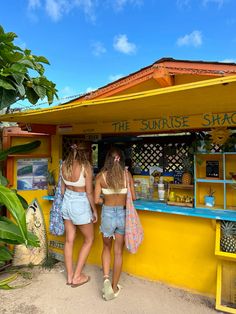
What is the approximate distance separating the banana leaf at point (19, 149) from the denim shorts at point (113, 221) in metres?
1.84

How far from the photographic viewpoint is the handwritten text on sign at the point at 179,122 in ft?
11.2

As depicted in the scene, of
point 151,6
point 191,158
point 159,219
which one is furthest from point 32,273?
point 151,6

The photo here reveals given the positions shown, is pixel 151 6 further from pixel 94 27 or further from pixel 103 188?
pixel 103 188

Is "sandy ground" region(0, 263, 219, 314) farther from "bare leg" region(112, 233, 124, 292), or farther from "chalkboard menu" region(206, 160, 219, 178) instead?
"chalkboard menu" region(206, 160, 219, 178)

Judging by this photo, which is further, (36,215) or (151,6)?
(151,6)

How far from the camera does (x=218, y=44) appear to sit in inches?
336

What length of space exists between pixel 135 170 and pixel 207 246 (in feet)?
6.32

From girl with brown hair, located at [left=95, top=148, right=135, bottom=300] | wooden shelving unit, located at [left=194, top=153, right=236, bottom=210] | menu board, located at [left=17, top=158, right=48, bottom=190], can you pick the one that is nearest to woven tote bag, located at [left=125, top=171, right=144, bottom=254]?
girl with brown hair, located at [left=95, top=148, right=135, bottom=300]

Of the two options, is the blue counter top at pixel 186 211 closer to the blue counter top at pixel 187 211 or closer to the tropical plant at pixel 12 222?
the blue counter top at pixel 187 211

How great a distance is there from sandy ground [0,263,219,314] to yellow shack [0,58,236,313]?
189 mm

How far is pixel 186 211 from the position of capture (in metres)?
3.47

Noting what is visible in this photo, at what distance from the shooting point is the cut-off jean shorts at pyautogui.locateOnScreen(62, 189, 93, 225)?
3670 mm

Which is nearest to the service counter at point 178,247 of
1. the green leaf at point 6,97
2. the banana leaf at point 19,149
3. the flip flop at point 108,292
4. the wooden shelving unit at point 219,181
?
the wooden shelving unit at point 219,181

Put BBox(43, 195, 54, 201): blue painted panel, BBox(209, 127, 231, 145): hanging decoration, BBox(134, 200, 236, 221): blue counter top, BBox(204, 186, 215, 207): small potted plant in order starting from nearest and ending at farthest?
BBox(134, 200, 236, 221): blue counter top
BBox(209, 127, 231, 145): hanging decoration
BBox(204, 186, 215, 207): small potted plant
BBox(43, 195, 54, 201): blue painted panel
